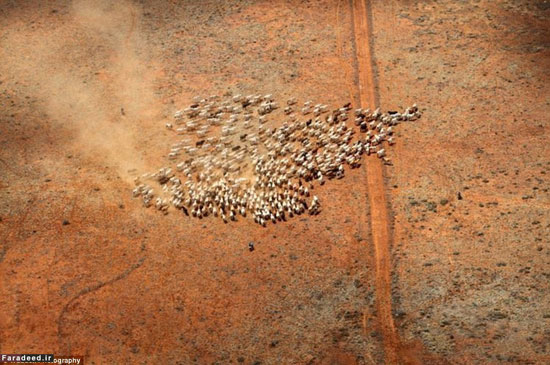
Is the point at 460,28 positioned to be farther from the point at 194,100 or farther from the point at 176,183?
the point at 176,183

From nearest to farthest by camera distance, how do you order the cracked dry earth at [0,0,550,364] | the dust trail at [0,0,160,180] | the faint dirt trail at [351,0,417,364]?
the faint dirt trail at [351,0,417,364] < the cracked dry earth at [0,0,550,364] < the dust trail at [0,0,160,180]

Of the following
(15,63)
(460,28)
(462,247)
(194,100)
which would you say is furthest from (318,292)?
(15,63)

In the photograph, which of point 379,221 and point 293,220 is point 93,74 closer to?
point 293,220

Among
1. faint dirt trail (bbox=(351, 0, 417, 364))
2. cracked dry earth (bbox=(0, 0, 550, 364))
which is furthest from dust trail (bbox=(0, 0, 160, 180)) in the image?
faint dirt trail (bbox=(351, 0, 417, 364))

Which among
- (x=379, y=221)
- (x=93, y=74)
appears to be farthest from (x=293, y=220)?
(x=93, y=74)

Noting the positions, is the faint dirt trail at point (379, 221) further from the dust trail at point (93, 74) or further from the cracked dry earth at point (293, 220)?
the dust trail at point (93, 74)

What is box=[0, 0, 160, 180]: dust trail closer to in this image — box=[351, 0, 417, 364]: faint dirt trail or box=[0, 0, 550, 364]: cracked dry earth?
box=[0, 0, 550, 364]: cracked dry earth
